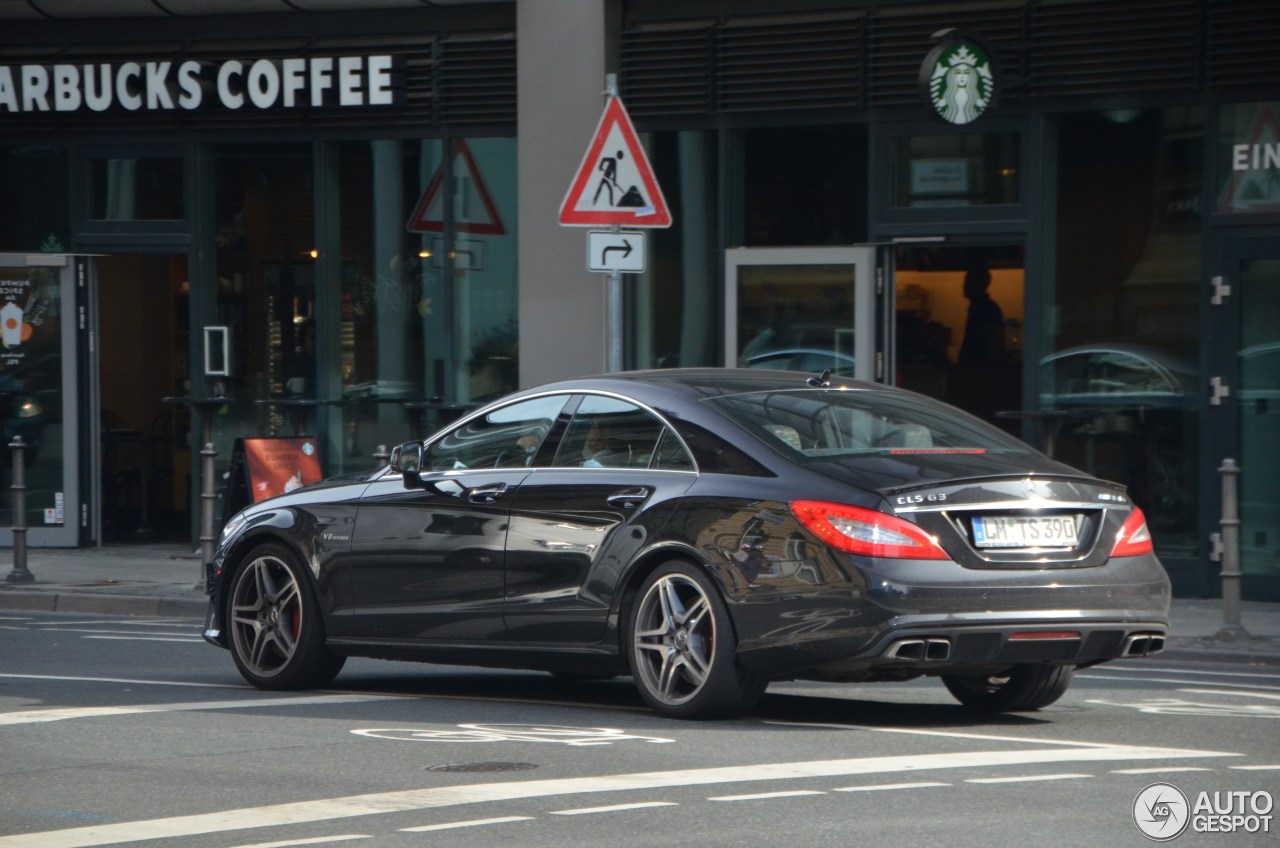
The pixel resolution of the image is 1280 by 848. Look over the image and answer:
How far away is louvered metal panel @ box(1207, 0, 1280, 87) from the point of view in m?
13.9

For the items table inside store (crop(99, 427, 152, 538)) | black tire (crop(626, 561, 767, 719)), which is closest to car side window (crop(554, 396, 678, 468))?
black tire (crop(626, 561, 767, 719))

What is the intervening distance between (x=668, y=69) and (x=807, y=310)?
2121 mm

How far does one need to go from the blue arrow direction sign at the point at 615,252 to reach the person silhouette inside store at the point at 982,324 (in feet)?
12.4

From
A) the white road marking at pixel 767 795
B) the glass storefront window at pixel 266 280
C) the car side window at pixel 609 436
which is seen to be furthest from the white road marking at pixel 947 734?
the glass storefront window at pixel 266 280

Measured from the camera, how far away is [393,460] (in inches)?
376

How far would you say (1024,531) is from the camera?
26.0 feet

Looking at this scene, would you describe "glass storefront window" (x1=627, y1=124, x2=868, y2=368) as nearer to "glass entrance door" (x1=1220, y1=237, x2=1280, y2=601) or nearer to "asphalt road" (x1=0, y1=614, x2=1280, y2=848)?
"glass entrance door" (x1=1220, y1=237, x2=1280, y2=601)

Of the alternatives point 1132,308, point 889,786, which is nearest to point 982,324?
point 1132,308

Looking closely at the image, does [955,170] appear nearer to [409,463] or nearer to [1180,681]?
[1180,681]

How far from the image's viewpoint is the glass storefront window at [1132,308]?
569 inches

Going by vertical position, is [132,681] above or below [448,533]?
below

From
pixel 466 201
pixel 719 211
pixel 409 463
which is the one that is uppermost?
pixel 466 201

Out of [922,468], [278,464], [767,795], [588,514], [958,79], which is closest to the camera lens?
[767,795]

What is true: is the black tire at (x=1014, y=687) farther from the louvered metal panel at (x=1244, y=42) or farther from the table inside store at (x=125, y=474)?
the table inside store at (x=125, y=474)
